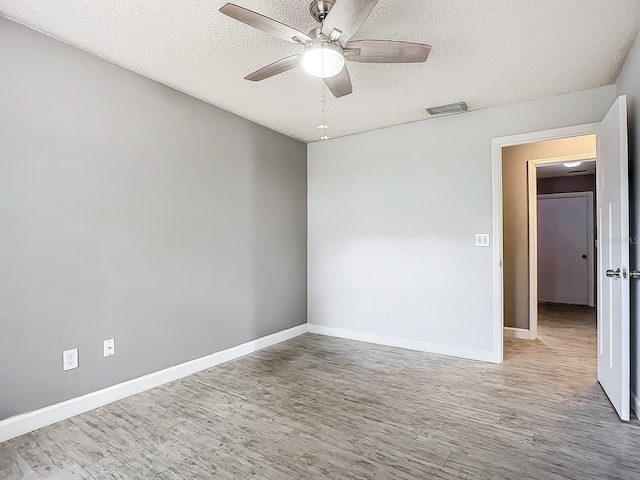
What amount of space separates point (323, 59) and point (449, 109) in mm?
1956

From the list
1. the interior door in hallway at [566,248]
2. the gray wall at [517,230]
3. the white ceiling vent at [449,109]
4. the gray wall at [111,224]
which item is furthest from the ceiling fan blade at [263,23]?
the interior door in hallway at [566,248]

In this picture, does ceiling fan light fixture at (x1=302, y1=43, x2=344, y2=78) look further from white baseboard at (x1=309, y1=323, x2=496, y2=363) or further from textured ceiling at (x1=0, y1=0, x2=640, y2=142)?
white baseboard at (x1=309, y1=323, x2=496, y2=363)

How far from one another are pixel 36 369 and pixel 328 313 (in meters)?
2.84

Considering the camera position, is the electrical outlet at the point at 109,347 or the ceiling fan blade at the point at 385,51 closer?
the ceiling fan blade at the point at 385,51

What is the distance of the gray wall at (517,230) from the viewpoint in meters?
4.07

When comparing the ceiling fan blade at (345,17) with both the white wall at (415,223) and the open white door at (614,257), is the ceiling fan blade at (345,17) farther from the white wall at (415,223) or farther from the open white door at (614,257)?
the white wall at (415,223)

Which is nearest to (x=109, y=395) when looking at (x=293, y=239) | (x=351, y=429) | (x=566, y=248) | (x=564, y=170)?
(x=351, y=429)

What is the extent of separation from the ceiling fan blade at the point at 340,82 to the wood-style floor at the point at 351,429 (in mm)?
2093

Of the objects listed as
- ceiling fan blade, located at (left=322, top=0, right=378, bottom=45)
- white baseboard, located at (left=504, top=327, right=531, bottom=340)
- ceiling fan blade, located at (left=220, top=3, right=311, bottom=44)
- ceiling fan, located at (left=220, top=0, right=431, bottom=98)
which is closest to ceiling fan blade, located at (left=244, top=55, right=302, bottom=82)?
ceiling fan, located at (left=220, top=0, right=431, bottom=98)

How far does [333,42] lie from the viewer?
5.69 ft

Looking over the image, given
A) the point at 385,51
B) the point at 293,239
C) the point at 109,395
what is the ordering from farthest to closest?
the point at 293,239, the point at 109,395, the point at 385,51

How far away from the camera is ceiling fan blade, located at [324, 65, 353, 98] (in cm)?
205

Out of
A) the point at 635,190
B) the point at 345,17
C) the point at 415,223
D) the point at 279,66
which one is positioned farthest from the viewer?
the point at 415,223

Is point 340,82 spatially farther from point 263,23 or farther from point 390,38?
point 263,23
